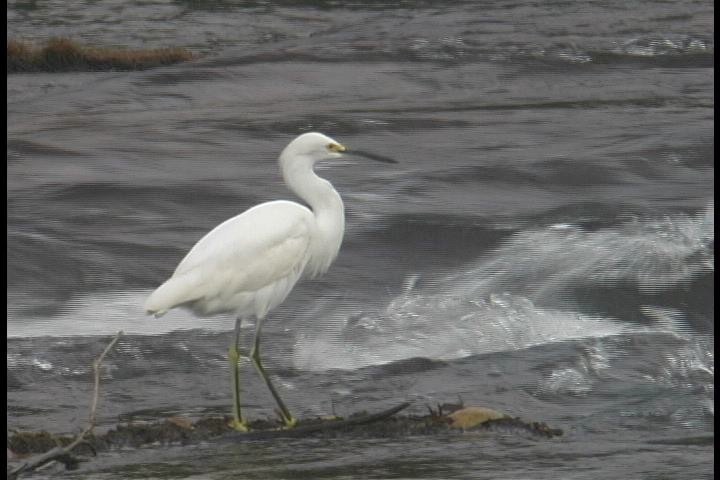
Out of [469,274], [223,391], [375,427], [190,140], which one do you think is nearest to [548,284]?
[469,274]

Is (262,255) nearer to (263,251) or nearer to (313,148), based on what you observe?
(263,251)

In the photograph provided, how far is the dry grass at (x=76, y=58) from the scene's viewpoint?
2175 centimetres

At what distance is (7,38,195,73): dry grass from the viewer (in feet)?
71.4

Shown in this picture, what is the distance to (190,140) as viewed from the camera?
51.5 feet

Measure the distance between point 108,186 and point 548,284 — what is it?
13.6 feet

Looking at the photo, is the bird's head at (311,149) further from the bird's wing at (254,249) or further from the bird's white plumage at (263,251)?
the bird's wing at (254,249)

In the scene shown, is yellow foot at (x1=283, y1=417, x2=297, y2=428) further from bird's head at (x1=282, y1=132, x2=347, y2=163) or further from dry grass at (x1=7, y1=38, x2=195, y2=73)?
dry grass at (x1=7, y1=38, x2=195, y2=73)

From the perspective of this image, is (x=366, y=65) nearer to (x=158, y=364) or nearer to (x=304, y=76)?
(x=304, y=76)

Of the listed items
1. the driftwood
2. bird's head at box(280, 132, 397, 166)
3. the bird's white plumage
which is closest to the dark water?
the driftwood

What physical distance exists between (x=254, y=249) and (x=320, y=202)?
61 centimetres

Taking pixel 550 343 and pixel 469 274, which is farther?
pixel 469 274

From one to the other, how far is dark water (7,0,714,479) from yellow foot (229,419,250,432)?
0.22 meters

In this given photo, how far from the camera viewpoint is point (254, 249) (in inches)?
334

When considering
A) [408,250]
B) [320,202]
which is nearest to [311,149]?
[320,202]
